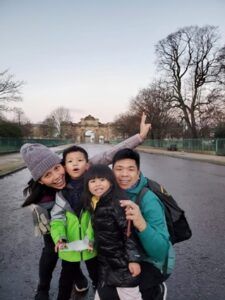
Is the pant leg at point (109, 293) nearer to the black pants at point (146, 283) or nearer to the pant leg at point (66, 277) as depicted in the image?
the black pants at point (146, 283)

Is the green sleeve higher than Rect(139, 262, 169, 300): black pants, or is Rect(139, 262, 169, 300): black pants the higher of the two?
the green sleeve

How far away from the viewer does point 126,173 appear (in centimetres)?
268

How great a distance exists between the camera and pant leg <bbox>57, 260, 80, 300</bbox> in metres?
3.11

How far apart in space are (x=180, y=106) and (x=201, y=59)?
678cm

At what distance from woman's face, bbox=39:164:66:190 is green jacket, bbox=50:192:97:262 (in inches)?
8.8

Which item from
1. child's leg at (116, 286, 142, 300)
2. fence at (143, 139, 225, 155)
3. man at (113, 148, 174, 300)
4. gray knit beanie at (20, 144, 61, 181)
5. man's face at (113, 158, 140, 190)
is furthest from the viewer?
fence at (143, 139, 225, 155)

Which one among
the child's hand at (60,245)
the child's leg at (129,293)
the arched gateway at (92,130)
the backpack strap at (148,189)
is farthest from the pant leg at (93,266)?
the arched gateway at (92,130)

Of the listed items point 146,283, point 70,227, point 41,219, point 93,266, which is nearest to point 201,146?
point 93,266

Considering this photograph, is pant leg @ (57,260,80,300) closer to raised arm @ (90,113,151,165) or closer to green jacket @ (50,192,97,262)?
green jacket @ (50,192,97,262)

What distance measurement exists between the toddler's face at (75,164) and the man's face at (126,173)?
499 mm

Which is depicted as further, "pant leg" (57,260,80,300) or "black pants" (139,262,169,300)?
"pant leg" (57,260,80,300)

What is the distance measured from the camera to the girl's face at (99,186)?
8.48 ft

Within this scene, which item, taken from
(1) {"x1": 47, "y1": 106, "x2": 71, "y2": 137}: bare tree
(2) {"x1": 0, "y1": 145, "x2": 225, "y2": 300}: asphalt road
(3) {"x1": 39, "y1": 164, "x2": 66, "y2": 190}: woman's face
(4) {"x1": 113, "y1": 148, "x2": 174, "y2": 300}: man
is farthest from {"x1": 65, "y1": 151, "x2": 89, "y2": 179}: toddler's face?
(1) {"x1": 47, "y1": 106, "x2": 71, "y2": 137}: bare tree

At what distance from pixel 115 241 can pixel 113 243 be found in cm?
2
